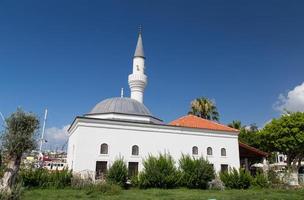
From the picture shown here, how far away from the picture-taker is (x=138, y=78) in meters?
30.3

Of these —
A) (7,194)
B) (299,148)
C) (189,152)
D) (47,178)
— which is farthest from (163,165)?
(299,148)

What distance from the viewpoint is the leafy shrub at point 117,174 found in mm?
19656

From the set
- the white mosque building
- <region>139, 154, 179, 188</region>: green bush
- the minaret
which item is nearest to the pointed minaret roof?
the minaret

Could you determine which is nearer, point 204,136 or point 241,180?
point 241,180

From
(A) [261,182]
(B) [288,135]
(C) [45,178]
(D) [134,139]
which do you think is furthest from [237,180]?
(C) [45,178]

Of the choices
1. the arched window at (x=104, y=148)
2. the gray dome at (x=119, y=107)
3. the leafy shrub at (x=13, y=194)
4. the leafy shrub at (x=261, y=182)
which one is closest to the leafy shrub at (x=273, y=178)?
the leafy shrub at (x=261, y=182)

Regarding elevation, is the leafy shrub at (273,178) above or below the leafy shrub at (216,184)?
above

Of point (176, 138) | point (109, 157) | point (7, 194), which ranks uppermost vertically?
point (176, 138)

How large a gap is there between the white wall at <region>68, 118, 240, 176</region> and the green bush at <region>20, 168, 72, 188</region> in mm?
1396

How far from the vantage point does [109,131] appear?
2212 cm

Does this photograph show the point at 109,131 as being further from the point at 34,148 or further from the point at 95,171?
the point at 34,148

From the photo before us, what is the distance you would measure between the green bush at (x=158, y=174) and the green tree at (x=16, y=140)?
9991 mm

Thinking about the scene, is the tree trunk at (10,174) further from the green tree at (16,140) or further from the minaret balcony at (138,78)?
the minaret balcony at (138,78)

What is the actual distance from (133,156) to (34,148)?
1094 centimetres
